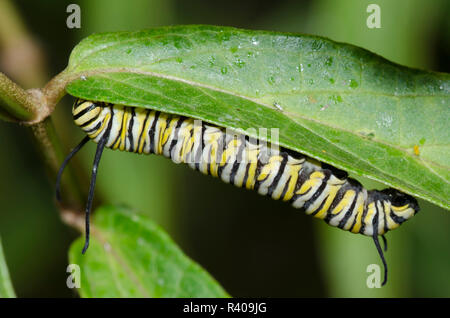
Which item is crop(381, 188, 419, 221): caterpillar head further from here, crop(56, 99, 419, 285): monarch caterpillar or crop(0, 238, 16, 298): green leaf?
crop(0, 238, 16, 298): green leaf

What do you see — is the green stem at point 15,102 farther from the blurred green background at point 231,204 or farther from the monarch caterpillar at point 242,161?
the blurred green background at point 231,204

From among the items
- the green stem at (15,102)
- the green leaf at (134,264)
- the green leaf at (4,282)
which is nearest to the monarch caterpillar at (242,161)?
the green stem at (15,102)

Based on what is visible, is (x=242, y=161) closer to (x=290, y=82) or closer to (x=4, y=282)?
(x=290, y=82)

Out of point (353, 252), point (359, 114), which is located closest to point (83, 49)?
point (359, 114)

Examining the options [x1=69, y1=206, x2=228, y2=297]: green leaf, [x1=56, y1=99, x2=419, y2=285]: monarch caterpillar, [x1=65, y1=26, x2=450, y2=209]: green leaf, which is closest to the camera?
[x1=65, y1=26, x2=450, y2=209]: green leaf

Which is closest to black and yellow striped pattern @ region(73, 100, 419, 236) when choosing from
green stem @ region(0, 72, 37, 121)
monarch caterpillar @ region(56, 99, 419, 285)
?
monarch caterpillar @ region(56, 99, 419, 285)
